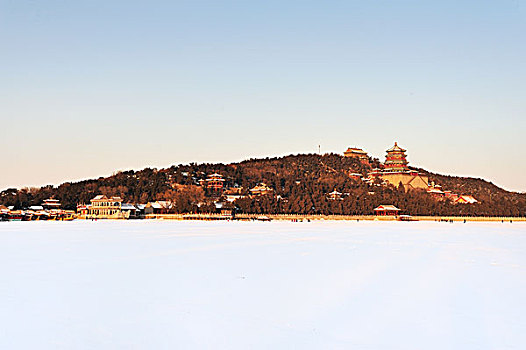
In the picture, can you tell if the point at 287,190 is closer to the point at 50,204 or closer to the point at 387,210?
the point at 387,210

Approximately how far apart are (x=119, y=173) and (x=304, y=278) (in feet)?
358

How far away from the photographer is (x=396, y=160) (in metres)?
100

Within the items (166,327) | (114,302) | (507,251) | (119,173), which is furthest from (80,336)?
(119,173)

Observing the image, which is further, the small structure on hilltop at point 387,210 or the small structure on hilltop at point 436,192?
the small structure on hilltop at point 436,192

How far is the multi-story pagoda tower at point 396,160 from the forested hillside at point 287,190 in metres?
6.02

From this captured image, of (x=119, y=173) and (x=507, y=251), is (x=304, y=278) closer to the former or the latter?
(x=507, y=251)

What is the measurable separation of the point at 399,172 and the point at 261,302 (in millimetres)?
90042

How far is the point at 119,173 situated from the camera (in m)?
121

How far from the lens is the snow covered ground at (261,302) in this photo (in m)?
9.05

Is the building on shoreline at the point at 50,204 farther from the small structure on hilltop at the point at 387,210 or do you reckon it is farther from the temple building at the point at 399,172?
the temple building at the point at 399,172

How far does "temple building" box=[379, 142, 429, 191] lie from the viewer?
321ft

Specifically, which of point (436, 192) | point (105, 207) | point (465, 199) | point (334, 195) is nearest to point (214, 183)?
point (105, 207)

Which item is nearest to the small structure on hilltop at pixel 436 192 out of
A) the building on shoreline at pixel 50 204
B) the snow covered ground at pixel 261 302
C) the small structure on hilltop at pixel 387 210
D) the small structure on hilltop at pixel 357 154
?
the small structure on hilltop at pixel 387 210

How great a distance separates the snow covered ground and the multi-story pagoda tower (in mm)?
79900
